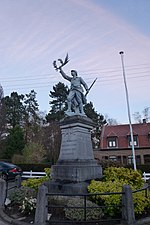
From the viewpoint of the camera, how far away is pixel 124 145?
34.4 meters

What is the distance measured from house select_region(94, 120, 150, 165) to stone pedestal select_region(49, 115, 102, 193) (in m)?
25.4

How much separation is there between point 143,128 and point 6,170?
1048 inches

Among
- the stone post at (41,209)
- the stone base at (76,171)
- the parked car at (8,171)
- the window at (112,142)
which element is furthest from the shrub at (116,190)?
the window at (112,142)

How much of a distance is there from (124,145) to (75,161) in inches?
1092

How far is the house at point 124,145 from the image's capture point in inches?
1298

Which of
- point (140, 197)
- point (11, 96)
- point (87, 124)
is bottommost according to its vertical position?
point (140, 197)

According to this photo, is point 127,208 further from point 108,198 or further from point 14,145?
point 14,145

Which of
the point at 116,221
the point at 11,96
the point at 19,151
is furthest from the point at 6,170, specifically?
the point at 11,96

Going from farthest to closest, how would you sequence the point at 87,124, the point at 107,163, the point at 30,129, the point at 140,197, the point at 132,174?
1. the point at 30,129
2. the point at 107,163
3. the point at 87,124
4. the point at 132,174
5. the point at 140,197

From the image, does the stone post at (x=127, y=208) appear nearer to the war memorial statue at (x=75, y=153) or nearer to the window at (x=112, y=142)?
the war memorial statue at (x=75, y=153)

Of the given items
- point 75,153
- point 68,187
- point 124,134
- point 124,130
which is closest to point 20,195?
point 68,187

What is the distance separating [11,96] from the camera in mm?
49969

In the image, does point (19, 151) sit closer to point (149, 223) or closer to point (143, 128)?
point (143, 128)

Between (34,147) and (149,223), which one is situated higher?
(34,147)
